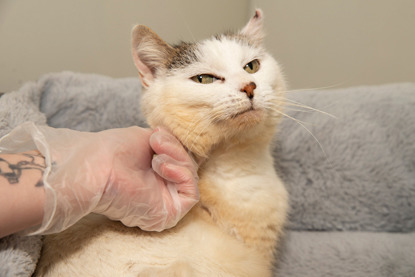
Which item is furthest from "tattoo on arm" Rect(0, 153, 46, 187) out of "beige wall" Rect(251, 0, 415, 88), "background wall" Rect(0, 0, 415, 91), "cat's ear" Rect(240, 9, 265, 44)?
"beige wall" Rect(251, 0, 415, 88)

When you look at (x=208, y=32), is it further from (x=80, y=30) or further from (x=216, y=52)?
(x=216, y=52)

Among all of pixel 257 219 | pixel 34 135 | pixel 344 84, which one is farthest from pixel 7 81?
pixel 344 84

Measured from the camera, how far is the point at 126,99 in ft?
4.40

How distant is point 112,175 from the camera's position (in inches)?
26.5

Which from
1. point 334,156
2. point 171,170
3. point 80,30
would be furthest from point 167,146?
point 80,30

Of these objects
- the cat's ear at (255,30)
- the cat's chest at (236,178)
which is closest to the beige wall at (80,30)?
the cat's ear at (255,30)

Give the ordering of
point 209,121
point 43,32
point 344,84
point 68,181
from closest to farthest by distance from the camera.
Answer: point 68,181
point 209,121
point 43,32
point 344,84

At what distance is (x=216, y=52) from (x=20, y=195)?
23.0 inches

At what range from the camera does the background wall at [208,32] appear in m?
1.46

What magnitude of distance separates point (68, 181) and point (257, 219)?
509 mm

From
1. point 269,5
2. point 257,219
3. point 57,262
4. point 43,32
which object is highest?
point 269,5

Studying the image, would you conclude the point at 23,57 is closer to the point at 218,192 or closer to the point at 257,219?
the point at 218,192

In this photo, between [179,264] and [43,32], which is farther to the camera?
[43,32]

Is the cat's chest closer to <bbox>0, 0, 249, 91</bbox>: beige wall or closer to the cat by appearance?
the cat
